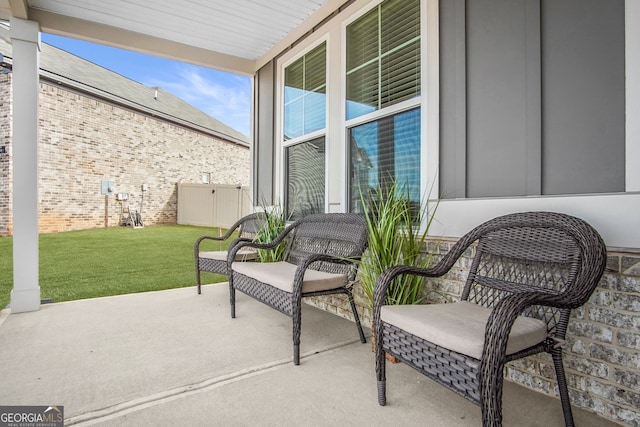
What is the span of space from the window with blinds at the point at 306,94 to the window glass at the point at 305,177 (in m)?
0.18


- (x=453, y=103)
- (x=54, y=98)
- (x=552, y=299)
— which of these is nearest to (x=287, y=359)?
(x=552, y=299)

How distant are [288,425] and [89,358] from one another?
147 cm

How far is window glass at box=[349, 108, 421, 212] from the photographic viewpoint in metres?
2.67

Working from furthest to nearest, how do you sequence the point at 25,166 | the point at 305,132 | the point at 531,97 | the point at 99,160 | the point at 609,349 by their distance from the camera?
the point at 99,160
the point at 305,132
the point at 25,166
the point at 531,97
the point at 609,349

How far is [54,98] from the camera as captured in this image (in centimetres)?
911

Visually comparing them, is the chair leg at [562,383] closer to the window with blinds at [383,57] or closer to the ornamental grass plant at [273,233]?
the window with blinds at [383,57]

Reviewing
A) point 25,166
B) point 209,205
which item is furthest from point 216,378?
point 209,205

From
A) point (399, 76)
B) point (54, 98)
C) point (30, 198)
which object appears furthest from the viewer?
point (54, 98)

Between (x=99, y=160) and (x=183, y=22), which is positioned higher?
(x=183, y=22)

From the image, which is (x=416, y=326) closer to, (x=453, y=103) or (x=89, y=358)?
(x=453, y=103)

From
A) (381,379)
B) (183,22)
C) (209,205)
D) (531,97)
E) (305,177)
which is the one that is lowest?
(381,379)

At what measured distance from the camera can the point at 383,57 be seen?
2.99 metres

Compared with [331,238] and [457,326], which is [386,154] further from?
[457,326]

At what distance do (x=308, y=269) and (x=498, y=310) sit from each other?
1837 mm
